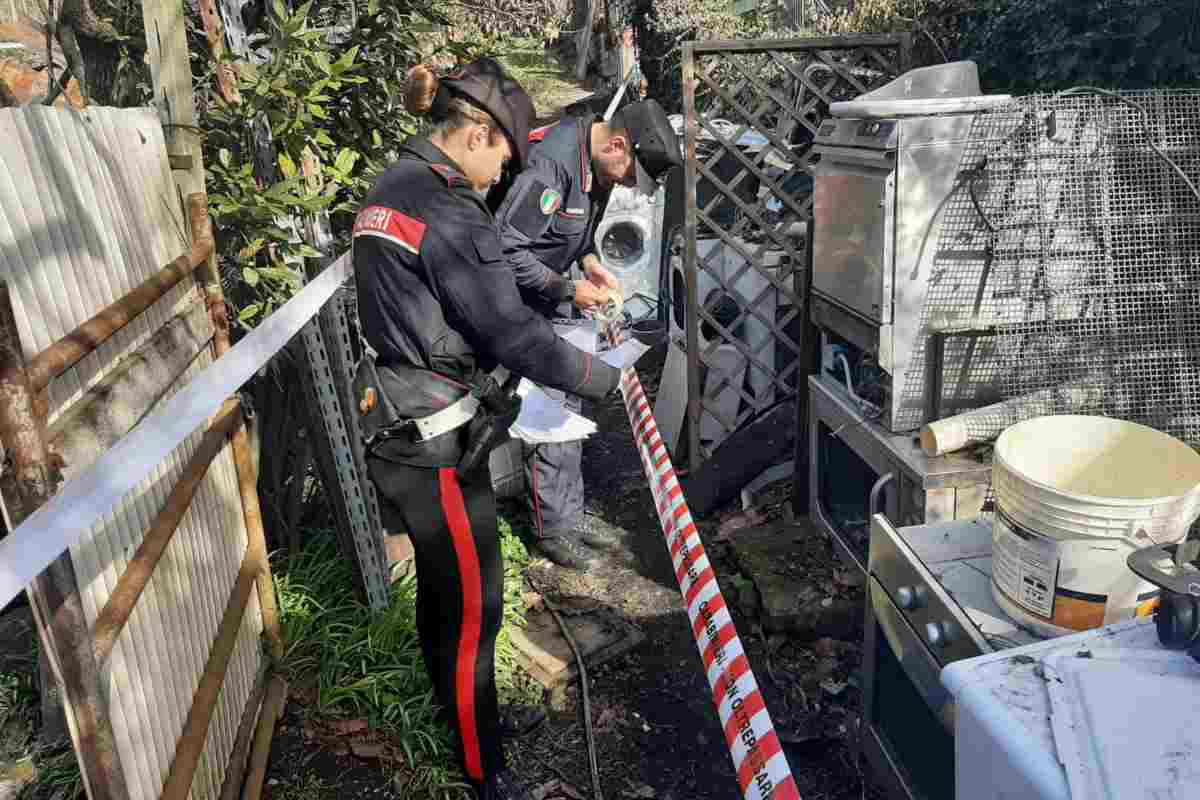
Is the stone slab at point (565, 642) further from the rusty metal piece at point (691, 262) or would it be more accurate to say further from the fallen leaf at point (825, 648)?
the rusty metal piece at point (691, 262)

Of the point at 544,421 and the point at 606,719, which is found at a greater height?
the point at 544,421

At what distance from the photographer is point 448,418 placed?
8.17 ft

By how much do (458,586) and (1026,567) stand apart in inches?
60.0

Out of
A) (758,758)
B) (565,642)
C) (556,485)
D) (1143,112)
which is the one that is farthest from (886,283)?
(556,485)

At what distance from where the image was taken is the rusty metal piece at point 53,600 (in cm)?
149

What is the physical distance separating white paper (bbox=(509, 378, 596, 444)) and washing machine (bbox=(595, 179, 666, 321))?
3837mm

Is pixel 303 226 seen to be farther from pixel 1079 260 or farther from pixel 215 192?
pixel 1079 260

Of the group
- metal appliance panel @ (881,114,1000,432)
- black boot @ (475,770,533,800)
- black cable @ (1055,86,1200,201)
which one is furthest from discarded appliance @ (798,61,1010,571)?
black boot @ (475,770,533,800)

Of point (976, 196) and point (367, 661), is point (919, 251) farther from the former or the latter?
point (367, 661)

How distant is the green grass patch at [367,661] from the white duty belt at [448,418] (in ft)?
3.85

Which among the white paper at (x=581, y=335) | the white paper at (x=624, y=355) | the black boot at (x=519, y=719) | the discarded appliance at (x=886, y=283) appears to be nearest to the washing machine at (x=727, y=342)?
the white paper at (x=581, y=335)

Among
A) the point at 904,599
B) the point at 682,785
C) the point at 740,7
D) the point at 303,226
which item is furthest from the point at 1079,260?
the point at 740,7

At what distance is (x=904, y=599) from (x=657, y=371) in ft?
16.1

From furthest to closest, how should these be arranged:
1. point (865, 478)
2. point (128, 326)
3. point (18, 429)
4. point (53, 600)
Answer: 1. point (865, 478)
2. point (128, 326)
3. point (53, 600)
4. point (18, 429)
